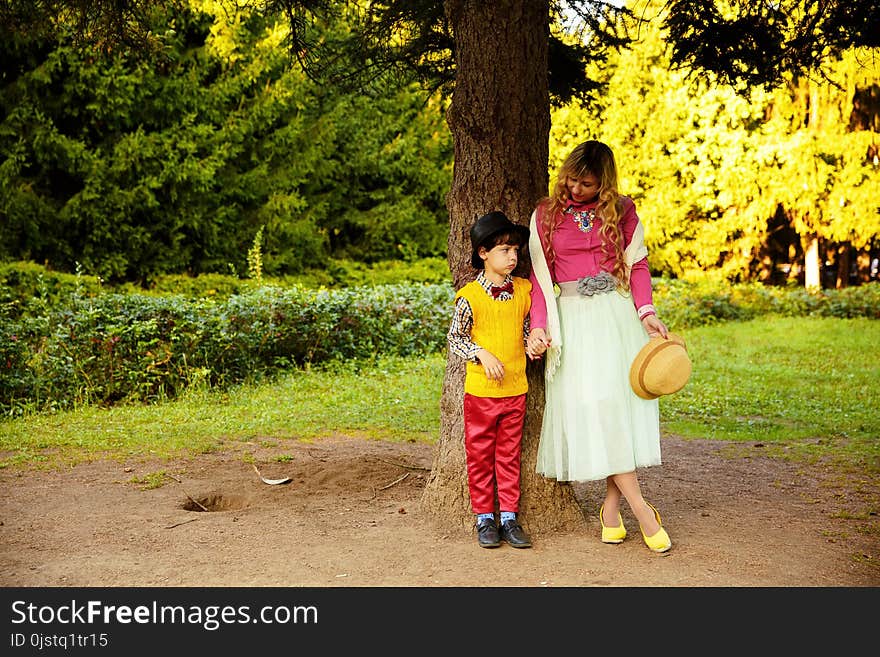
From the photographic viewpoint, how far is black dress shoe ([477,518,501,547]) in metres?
4.58

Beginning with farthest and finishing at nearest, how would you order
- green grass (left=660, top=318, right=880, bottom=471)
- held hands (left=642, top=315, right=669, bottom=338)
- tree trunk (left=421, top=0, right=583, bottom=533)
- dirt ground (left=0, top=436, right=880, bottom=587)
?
1. green grass (left=660, top=318, right=880, bottom=471)
2. tree trunk (left=421, top=0, right=583, bottom=533)
3. held hands (left=642, top=315, right=669, bottom=338)
4. dirt ground (left=0, top=436, right=880, bottom=587)

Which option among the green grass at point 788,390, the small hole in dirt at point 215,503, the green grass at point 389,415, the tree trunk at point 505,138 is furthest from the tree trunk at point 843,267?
the small hole in dirt at point 215,503

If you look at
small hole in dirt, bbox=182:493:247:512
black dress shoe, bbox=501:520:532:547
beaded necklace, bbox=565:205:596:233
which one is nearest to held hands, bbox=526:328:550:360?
beaded necklace, bbox=565:205:596:233

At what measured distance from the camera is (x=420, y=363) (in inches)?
465

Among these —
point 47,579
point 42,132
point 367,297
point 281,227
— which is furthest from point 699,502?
point 281,227

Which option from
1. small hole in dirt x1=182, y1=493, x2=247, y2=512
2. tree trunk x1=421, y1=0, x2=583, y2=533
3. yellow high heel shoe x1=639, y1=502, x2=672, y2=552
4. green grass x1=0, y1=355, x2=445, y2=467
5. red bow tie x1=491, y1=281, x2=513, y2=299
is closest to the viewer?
yellow high heel shoe x1=639, y1=502, x2=672, y2=552

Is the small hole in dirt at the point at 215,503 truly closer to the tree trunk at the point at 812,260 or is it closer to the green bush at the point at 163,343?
the green bush at the point at 163,343

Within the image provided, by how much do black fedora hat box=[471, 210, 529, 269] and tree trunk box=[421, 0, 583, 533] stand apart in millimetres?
264

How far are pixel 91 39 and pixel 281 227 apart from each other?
42.0 feet

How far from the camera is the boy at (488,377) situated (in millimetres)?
4562

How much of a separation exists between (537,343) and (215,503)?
2469 mm

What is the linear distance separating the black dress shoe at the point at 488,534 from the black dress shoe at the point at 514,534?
46 millimetres

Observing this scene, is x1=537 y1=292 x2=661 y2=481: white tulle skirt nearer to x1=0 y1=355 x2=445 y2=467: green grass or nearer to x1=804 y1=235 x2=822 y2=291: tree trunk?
x1=0 y1=355 x2=445 y2=467: green grass

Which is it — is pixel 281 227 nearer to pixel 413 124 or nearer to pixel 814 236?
pixel 413 124
